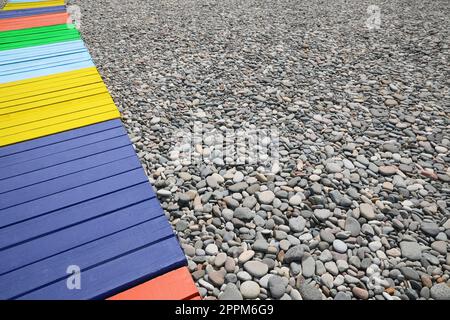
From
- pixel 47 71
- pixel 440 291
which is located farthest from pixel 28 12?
pixel 440 291

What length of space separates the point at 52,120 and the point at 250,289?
3.35 m

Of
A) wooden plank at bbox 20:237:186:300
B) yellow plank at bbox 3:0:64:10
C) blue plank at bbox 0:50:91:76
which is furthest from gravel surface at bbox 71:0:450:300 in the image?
yellow plank at bbox 3:0:64:10

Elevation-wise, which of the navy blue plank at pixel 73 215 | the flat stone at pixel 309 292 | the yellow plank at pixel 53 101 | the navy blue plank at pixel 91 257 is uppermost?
the yellow plank at pixel 53 101

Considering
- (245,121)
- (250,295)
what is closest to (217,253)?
(250,295)

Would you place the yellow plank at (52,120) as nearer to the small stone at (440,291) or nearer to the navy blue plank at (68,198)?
the navy blue plank at (68,198)

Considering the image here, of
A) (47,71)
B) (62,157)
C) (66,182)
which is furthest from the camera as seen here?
(47,71)

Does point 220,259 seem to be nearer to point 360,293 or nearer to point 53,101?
point 360,293

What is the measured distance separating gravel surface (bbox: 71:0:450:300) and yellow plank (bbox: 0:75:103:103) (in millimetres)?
362

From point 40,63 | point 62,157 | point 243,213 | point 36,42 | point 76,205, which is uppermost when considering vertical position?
point 36,42

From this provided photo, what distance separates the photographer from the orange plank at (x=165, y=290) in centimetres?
218

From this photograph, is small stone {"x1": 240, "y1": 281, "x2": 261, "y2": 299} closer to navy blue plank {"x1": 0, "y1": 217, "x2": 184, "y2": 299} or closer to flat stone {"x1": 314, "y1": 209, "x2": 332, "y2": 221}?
navy blue plank {"x1": 0, "y1": 217, "x2": 184, "y2": 299}

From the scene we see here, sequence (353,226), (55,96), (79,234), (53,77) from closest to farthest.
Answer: (79,234) → (353,226) → (55,96) → (53,77)

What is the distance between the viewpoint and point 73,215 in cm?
270

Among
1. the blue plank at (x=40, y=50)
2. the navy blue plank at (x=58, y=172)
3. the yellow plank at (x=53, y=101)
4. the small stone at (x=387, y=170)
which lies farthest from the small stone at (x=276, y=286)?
the blue plank at (x=40, y=50)
